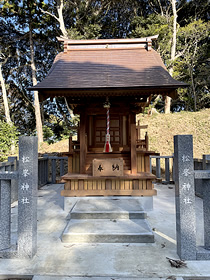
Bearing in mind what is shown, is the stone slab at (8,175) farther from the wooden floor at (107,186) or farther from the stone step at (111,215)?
the wooden floor at (107,186)

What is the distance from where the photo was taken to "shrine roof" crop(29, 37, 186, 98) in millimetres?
4324

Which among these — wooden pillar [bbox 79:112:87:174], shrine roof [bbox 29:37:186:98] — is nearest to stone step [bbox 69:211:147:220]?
wooden pillar [bbox 79:112:87:174]

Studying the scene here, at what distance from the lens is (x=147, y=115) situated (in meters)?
16.2

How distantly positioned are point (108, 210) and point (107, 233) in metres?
0.83

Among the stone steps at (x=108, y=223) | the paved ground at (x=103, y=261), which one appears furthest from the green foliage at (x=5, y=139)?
the paved ground at (x=103, y=261)

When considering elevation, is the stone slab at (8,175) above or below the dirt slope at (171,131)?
below

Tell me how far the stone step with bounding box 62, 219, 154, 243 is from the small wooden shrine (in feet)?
4.62

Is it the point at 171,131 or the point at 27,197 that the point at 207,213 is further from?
the point at 171,131

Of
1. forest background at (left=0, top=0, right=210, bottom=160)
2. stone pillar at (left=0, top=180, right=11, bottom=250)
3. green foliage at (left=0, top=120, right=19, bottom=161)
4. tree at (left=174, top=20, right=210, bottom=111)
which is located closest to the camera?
stone pillar at (left=0, top=180, right=11, bottom=250)

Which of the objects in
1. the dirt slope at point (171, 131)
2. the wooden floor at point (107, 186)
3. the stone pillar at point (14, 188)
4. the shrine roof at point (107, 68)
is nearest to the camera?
the shrine roof at point (107, 68)

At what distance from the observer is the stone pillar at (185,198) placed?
2520 mm

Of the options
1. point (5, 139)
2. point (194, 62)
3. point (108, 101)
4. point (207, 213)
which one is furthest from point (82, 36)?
point (207, 213)

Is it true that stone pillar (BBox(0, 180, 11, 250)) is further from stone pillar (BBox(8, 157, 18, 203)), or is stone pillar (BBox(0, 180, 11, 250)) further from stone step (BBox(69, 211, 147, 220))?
stone pillar (BBox(8, 157, 18, 203))

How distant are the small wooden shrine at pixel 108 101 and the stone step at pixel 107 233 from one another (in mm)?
1409
